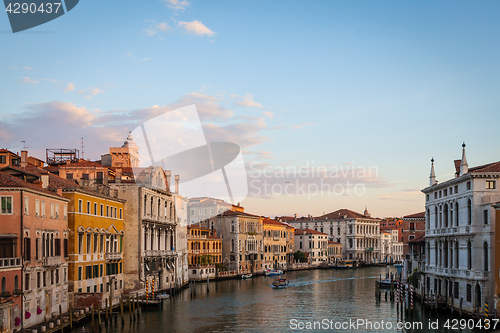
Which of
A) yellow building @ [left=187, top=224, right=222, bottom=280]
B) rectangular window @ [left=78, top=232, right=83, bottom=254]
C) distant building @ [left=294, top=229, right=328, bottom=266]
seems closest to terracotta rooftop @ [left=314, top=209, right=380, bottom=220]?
distant building @ [left=294, top=229, right=328, bottom=266]

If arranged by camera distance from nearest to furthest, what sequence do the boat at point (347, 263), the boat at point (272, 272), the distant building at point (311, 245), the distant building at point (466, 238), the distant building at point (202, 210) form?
1. the distant building at point (466, 238)
2. the distant building at point (202, 210)
3. the boat at point (272, 272)
4. the distant building at point (311, 245)
5. the boat at point (347, 263)

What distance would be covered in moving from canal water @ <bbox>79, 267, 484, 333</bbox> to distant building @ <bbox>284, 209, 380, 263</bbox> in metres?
59.3

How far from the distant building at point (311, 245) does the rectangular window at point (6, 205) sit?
72785 mm

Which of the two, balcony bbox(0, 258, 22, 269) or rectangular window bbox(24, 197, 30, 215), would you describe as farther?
rectangular window bbox(24, 197, 30, 215)

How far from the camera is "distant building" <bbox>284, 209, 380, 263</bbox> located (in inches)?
4181

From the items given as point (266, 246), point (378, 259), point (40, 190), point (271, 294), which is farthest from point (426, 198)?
point (378, 259)

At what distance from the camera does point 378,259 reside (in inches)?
4429

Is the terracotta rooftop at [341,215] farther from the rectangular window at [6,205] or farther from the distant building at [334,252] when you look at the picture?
the rectangular window at [6,205]

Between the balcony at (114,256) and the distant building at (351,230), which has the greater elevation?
the balcony at (114,256)

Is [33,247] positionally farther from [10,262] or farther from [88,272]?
[88,272]

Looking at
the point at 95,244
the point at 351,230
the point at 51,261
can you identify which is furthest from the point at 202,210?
the point at 351,230

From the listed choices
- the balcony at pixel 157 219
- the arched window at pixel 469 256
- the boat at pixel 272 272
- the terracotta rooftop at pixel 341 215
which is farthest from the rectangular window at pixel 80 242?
the terracotta rooftop at pixel 341 215

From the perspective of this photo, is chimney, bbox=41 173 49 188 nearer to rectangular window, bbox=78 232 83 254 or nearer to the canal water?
rectangular window, bbox=78 232 83 254

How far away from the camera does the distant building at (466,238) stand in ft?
90.0
